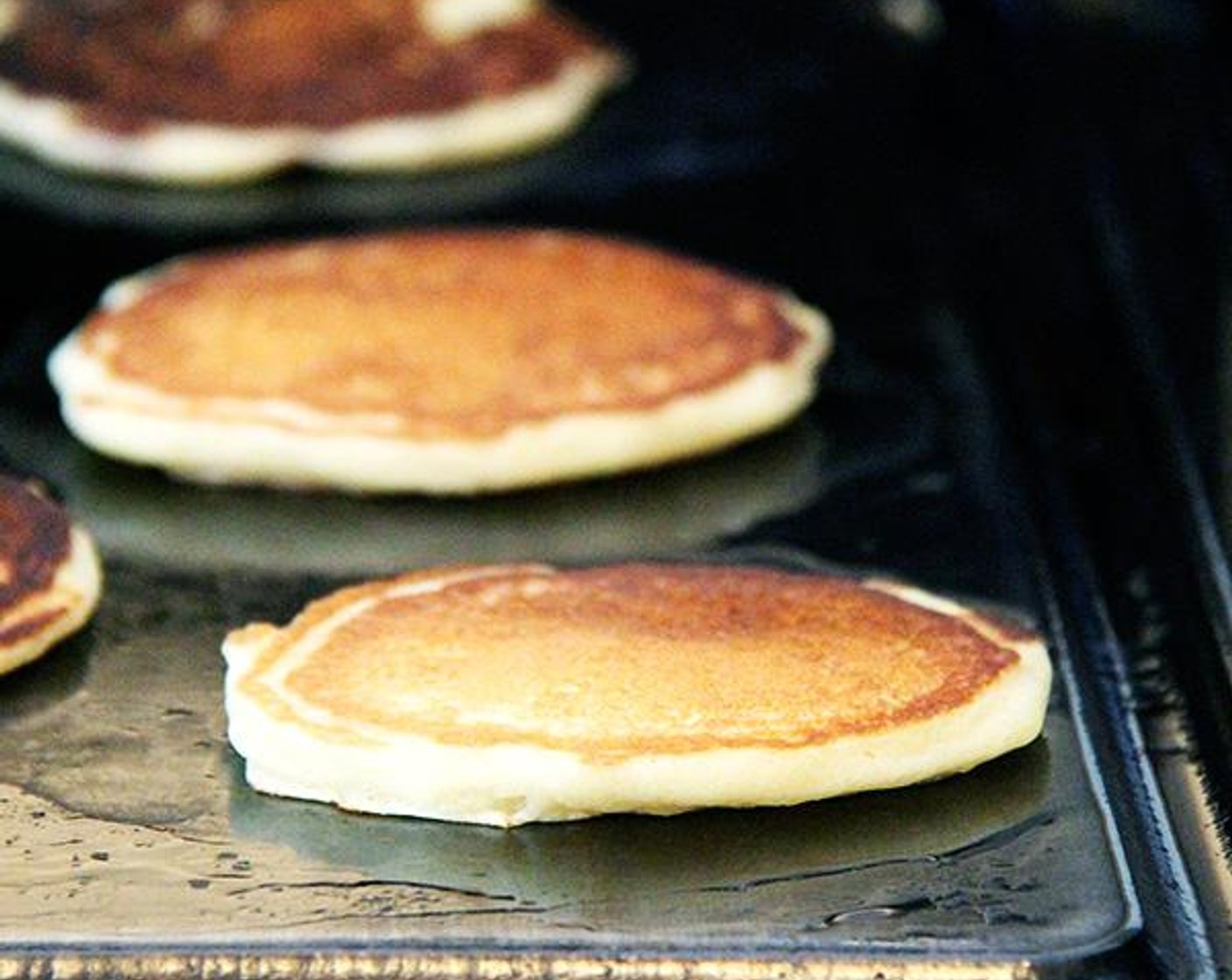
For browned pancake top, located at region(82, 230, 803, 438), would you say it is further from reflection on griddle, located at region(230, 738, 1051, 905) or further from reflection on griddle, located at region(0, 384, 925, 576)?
reflection on griddle, located at region(230, 738, 1051, 905)

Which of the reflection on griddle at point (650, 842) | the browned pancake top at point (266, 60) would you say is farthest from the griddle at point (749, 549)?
the browned pancake top at point (266, 60)

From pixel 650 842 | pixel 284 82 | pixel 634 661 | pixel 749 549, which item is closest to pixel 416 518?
pixel 749 549

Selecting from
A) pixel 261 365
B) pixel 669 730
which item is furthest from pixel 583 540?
pixel 669 730

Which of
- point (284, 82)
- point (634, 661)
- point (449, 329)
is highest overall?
point (634, 661)

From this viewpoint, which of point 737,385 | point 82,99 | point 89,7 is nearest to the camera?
point 737,385

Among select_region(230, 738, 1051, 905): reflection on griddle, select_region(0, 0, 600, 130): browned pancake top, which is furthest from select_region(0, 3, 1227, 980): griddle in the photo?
select_region(0, 0, 600, 130): browned pancake top

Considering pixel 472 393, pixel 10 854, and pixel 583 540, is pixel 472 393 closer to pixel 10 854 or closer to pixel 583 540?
pixel 583 540

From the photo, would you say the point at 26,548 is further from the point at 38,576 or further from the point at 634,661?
the point at 634,661
